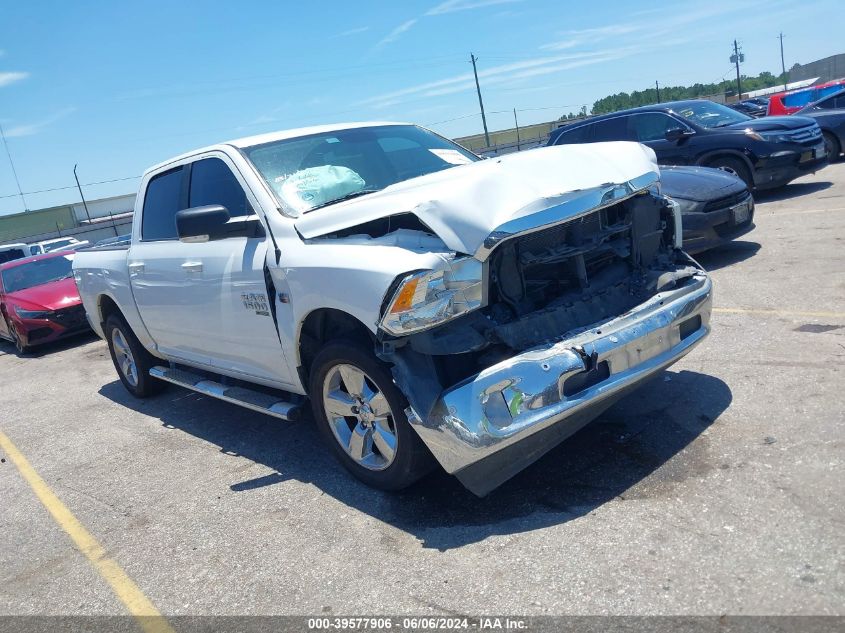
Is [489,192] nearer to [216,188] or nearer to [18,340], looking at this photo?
[216,188]

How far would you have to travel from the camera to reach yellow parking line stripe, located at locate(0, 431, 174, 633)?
3.29 m

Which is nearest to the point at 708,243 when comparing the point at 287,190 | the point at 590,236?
the point at 590,236

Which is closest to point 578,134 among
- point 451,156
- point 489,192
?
point 451,156

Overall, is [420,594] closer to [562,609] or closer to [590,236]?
[562,609]

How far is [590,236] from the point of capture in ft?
12.7

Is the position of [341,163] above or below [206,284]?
above

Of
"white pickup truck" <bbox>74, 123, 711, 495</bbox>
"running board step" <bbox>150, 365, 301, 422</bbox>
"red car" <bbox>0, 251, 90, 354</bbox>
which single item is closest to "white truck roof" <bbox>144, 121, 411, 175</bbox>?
"white pickup truck" <bbox>74, 123, 711, 495</bbox>

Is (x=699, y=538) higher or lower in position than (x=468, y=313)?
lower

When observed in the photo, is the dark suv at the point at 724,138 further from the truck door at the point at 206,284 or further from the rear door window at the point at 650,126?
the truck door at the point at 206,284

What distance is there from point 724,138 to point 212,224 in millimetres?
9280

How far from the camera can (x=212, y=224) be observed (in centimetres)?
420

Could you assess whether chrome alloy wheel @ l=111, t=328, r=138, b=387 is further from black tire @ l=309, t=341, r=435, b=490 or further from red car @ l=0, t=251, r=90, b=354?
red car @ l=0, t=251, r=90, b=354

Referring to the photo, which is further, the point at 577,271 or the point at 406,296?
the point at 577,271

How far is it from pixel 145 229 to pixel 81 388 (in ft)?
10.4
